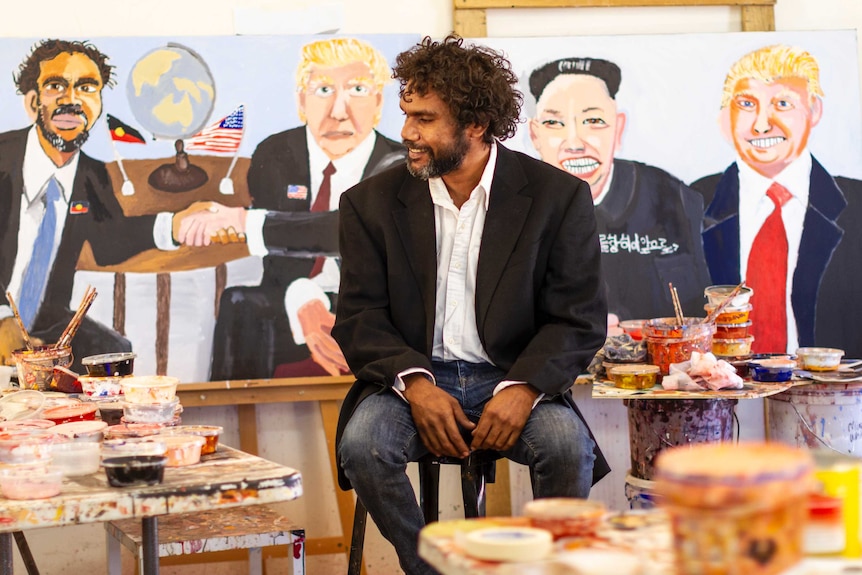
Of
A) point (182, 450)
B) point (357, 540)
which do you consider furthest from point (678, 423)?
point (182, 450)

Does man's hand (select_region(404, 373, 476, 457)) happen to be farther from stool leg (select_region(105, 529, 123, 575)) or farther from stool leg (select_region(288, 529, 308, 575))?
stool leg (select_region(105, 529, 123, 575))

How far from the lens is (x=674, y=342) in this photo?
9.30 ft

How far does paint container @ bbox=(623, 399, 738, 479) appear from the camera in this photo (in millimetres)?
2791

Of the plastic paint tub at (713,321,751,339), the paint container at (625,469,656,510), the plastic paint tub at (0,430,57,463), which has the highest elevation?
the plastic paint tub at (713,321,751,339)

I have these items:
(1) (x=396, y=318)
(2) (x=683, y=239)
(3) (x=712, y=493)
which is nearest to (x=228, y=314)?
(1) (x=396, y=318)

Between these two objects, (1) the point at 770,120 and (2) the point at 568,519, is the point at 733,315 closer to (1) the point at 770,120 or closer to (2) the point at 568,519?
(1) the point at 770,120

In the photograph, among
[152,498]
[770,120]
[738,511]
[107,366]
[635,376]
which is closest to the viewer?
[738,511]

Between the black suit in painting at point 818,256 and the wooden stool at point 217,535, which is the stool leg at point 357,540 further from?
the black suit in painting at point 818,256

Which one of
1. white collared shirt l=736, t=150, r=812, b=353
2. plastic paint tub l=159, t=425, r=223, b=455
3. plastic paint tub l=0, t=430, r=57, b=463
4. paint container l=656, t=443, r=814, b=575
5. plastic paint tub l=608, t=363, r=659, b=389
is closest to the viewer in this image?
paint container l=656, t=443, r=814, b=575

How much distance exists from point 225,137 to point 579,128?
1152 mm

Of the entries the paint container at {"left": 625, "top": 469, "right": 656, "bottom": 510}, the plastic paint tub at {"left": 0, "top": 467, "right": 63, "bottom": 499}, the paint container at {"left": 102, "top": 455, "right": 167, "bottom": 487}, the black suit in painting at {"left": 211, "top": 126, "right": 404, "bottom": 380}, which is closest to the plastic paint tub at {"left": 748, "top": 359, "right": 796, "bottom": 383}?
the paint container at {"left": 625, "top": 469, "right": 656, "bottom": 510}

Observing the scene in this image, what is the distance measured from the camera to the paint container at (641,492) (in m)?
2.84

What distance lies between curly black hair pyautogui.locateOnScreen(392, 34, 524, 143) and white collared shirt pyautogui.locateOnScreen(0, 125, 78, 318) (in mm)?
1249

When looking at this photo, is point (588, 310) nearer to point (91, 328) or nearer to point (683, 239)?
point (683, 239)
